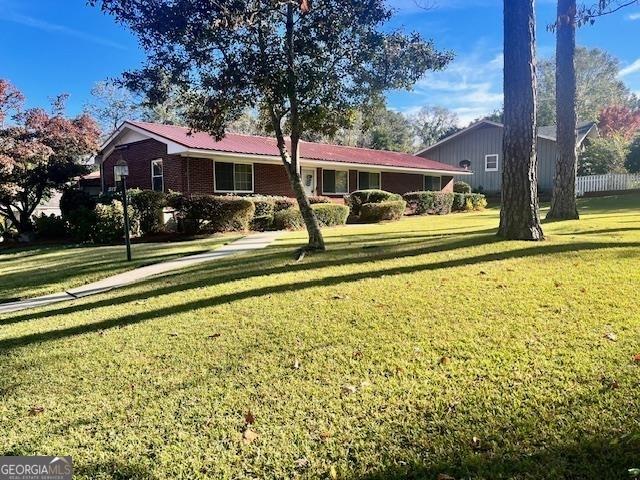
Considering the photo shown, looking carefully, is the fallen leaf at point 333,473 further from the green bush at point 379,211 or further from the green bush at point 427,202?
the green bush at point 427,202

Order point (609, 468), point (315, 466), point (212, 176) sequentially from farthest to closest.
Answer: point (212, 176) → point (315, 466) → point (609, 468)

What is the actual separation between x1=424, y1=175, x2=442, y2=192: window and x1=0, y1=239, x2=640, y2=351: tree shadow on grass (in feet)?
72.9

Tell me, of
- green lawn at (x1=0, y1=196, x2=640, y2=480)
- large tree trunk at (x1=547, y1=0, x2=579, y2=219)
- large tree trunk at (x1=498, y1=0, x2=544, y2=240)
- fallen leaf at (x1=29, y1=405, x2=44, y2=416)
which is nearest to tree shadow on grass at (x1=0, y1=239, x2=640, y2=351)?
green lawn at (x1=0, y1=196, x2=640, y2=480)

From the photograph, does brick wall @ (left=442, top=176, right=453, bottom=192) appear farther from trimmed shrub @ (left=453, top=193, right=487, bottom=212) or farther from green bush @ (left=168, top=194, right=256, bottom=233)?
green bush @ (left=168, top=194, right=256, bottom=233)

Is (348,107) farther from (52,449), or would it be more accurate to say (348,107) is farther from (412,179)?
(412,179)

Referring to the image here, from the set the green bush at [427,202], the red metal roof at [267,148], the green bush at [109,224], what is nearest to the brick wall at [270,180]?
the red metal roof at [267,148]

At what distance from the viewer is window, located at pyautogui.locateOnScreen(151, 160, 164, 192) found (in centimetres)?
1980

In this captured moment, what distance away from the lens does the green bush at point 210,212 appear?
51.2 ft

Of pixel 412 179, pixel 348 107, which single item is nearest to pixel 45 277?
pixel 348 107

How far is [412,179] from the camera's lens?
28859 millimetres

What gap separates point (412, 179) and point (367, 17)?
20.8 meters

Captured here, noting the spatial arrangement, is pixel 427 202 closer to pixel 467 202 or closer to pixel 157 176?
pixel 467 202

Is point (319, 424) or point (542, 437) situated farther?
point (319, 424)

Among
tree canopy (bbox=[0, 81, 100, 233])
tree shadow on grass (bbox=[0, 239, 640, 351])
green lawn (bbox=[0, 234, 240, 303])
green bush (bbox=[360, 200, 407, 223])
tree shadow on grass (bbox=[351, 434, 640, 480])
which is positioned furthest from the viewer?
green bush (bbox=[360, 200, 407, 223])
